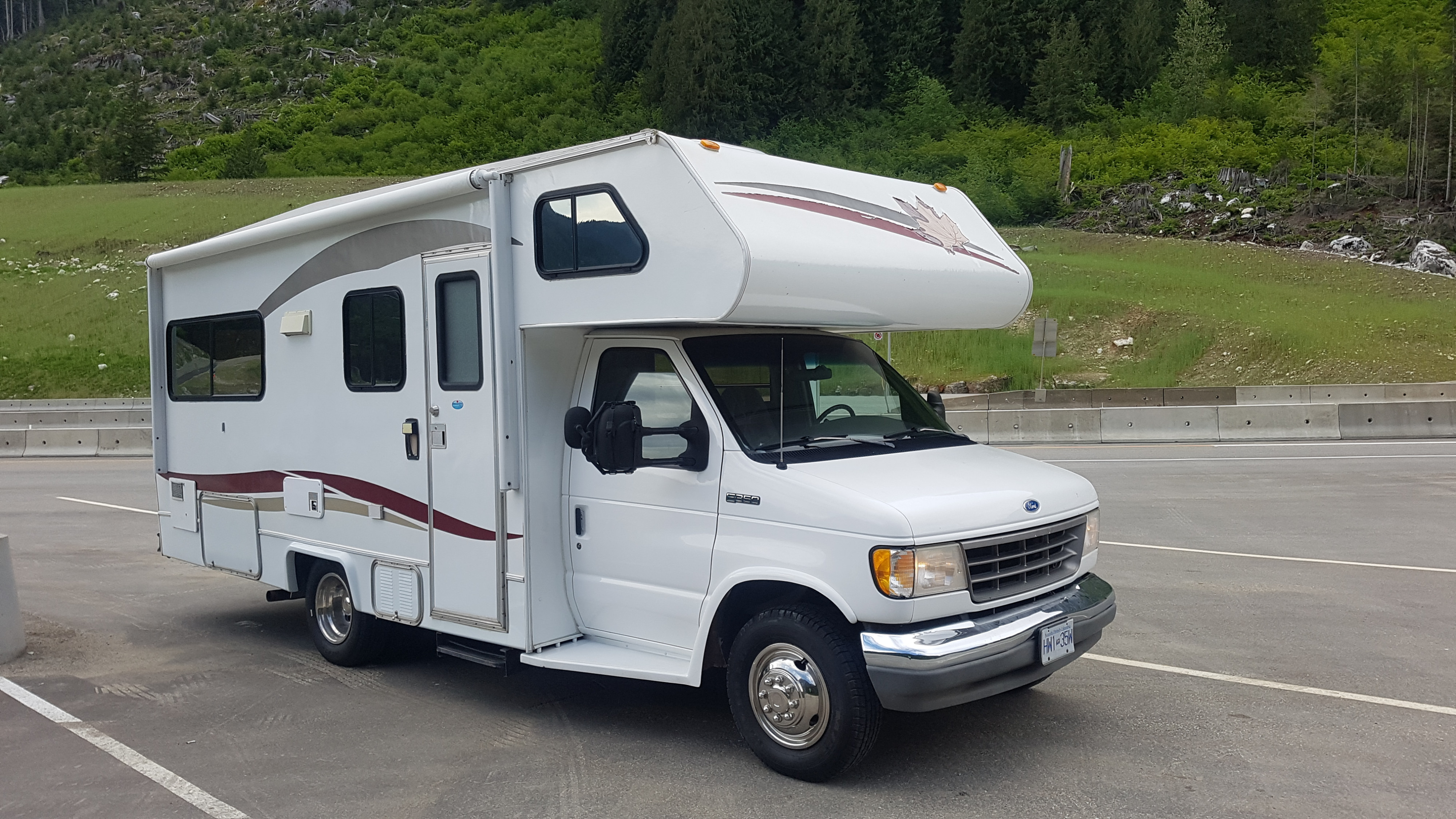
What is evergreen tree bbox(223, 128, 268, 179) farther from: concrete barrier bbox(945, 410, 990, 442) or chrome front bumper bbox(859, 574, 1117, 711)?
chrome front bumper bbox(859, 574, 1117, 711)

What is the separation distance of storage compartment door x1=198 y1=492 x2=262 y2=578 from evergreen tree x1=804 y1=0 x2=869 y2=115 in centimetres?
7971

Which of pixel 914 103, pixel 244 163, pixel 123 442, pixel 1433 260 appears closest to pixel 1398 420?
pixel 123 442

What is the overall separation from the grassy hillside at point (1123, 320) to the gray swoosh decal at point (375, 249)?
2048 cm

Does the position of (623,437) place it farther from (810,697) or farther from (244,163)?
(244,163)

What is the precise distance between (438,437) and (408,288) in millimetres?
910

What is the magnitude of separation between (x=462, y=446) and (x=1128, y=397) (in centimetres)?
2257

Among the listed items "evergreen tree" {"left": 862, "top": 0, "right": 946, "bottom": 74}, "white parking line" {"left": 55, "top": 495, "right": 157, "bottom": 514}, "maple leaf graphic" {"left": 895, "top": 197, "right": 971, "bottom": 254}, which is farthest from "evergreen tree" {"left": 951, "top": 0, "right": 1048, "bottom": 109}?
"maple leaf graphic" {"left": 895, "top": 197, "right": 971, "bottom": 254}

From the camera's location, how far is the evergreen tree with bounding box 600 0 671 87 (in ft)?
346

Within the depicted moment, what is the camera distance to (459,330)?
6.36m

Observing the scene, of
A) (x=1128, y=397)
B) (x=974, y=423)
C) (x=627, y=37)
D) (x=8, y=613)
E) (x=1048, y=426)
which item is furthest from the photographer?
(x=627, y=37)

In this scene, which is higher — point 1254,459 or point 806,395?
point 806,395

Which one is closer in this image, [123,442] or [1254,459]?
[1254,459]

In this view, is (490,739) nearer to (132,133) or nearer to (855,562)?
(855,562)

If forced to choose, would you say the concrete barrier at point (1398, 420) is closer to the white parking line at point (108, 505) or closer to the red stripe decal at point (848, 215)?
the red stripe decal at point (848, 215)
